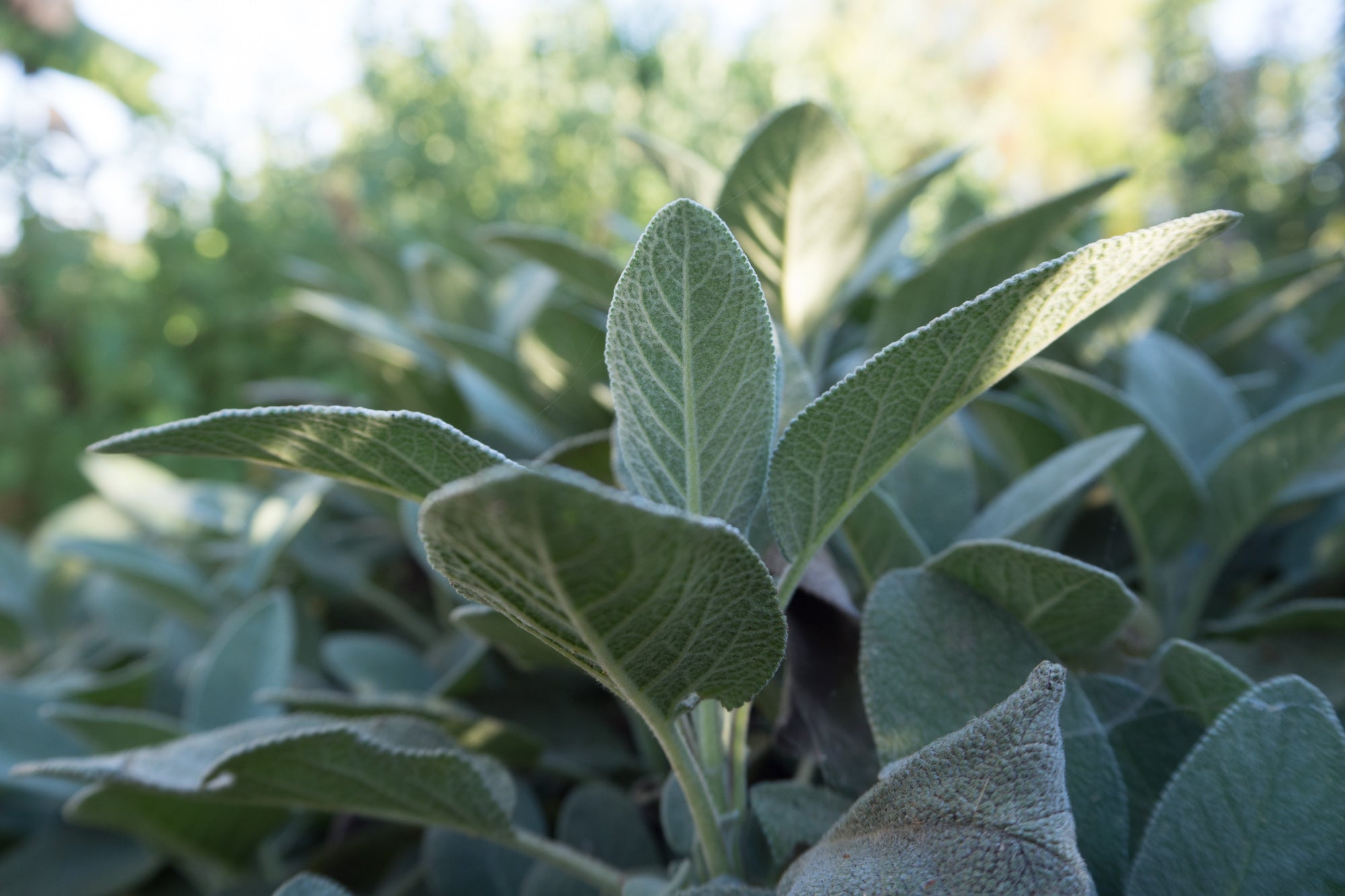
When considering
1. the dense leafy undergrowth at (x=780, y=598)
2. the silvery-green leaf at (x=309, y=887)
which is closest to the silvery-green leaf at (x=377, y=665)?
the dense leafy undergrowth at (x=780, y=598)

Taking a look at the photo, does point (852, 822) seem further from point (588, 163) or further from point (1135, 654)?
point (588, 163)

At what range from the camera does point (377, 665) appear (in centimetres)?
82

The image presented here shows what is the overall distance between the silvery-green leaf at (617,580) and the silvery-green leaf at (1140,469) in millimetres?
349

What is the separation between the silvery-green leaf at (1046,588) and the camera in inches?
17.1

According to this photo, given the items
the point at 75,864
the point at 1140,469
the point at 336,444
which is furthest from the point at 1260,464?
the point at 75,864

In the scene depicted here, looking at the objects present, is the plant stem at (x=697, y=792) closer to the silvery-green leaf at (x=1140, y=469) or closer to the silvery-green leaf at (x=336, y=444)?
the silvery-green leaf at (x=336, y=444)

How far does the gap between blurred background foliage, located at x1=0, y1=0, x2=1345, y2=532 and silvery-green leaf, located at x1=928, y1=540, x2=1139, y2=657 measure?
72 centimetres

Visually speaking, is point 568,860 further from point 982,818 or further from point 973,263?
point 973,263

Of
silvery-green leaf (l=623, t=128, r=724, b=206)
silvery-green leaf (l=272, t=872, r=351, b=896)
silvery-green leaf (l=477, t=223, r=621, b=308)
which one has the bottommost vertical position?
silvery-green leaf (l=272, t=872, r=351, b=896)

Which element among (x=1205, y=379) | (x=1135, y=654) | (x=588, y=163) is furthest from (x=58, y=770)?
(x=588, y=163)

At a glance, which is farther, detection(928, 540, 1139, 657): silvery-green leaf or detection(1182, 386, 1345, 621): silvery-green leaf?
detection(1182, 386, 1345, 621): silvery-green leaf

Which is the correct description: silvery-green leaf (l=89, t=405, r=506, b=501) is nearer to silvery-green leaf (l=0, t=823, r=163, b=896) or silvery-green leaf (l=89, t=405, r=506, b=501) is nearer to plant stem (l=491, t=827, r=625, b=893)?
plant stem (l=491, t=827, r=625, b=893)

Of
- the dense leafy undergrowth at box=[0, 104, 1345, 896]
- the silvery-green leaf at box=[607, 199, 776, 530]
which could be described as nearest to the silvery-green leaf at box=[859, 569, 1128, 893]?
the dense leafy undergrowth at box=[0, 104, 1345, 896]

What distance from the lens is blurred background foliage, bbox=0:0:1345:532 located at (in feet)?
8.75
